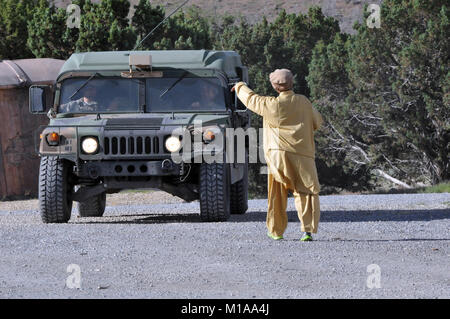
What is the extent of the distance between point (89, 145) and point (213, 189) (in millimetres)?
1480

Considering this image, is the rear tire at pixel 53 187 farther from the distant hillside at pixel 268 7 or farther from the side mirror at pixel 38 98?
the distant hillside at pixel 268 7

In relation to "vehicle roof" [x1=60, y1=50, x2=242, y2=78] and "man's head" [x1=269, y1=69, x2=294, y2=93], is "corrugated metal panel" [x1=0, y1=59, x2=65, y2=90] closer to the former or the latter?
"vehicle roof" [x1=60, y1=50, x2=242, y2=78]

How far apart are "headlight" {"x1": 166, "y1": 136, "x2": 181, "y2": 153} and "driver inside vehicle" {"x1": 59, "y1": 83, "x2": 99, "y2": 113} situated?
52.6 inches

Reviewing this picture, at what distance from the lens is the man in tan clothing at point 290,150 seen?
10273 millimetres

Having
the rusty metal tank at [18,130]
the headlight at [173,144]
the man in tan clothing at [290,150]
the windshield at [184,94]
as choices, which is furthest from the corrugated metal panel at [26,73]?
the man in tan clothing at [290,150]

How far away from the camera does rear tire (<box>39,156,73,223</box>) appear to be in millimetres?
12493

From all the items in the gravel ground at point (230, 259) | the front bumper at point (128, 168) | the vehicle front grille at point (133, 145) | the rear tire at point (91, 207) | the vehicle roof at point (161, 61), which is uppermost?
the vehicle roof at point (161, 61)

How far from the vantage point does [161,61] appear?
13.5m

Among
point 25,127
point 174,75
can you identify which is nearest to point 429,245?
point 174,75

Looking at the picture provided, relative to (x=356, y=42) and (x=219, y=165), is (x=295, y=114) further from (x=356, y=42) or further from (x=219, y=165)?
(x=356, y=42)

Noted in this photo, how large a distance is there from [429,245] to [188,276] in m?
2.97

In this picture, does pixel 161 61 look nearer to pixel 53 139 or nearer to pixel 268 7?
pixel 53 139

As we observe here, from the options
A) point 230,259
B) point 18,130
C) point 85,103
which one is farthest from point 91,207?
point 18,130

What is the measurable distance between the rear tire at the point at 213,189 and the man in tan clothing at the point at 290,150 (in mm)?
1902
